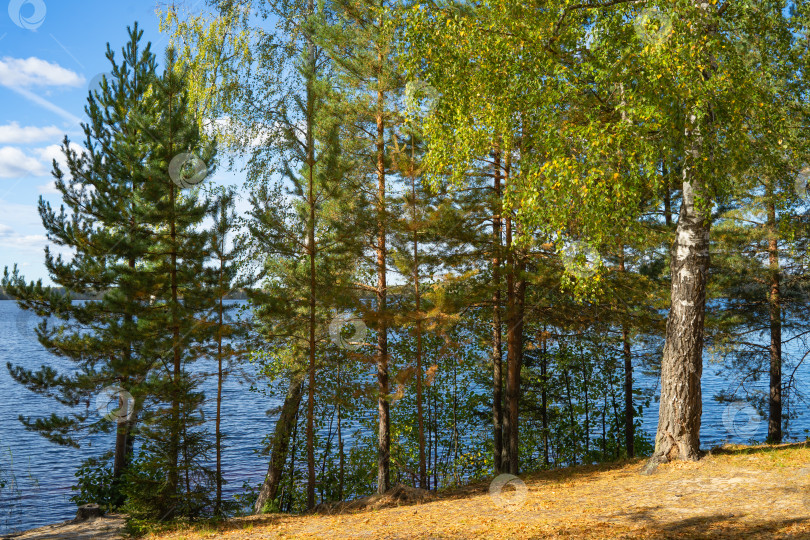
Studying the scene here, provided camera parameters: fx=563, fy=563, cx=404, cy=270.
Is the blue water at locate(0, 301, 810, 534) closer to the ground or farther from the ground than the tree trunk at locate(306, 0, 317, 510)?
closer to the ground

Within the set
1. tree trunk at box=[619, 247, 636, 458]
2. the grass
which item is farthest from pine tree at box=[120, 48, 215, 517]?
tree trunk at box=[619, 247, 636, 458]

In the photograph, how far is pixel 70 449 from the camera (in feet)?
79.7

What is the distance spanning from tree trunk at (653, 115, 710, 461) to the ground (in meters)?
0.41

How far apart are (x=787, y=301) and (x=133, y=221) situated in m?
17.6

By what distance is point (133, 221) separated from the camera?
14297mm

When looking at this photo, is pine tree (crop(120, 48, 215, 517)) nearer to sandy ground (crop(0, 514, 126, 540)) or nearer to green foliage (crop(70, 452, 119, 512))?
sandy ground (crop(0, 514, 126, 540))

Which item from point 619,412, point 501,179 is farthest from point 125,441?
point 619,412

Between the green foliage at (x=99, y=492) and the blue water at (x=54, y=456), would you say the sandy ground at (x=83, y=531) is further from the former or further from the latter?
the blue water at (x=54, y=456)

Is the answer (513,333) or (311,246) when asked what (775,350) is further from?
(311,246)

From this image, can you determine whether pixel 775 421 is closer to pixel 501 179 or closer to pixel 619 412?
pixel 619 412

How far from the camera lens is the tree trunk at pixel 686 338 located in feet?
28.2

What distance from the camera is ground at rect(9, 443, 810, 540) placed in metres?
5.91

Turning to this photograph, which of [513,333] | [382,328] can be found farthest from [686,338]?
[382,328]

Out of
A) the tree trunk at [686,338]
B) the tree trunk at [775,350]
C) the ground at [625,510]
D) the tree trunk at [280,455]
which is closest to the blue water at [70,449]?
the tree trunk at [280,455]
